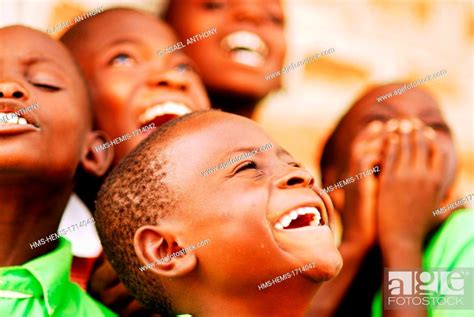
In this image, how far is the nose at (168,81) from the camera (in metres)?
1.85

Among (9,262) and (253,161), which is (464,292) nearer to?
(253,161)

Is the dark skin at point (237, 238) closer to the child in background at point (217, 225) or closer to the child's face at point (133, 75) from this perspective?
the child in background at point (217, 225)

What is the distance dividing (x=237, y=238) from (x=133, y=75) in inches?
25.7

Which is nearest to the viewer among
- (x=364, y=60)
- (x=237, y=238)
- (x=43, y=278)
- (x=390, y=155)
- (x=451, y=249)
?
(x=237, y=238)

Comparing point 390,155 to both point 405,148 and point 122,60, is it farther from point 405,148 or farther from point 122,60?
point 122,60

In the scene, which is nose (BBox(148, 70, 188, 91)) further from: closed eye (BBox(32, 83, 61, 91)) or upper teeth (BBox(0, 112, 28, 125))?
upper teeth (BBox(0, 112, 28, 125))

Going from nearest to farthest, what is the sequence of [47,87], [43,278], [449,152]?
[43,278], [47,87], [449,152]

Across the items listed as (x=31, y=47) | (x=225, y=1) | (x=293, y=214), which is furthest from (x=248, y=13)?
(x=293, y=214)

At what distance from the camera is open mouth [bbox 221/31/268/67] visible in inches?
89.2

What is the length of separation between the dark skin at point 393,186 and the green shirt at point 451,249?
29 mm

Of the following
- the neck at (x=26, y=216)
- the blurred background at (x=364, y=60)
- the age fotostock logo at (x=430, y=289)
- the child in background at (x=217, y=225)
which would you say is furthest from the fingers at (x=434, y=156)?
the blurred background at (x=364, y=60)

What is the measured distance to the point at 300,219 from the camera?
1.42 m

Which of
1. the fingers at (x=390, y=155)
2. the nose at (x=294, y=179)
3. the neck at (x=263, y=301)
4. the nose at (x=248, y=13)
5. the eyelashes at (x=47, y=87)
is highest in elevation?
the nose at (x=248, y=13)

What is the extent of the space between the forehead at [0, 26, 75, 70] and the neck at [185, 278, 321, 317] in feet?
1.79
